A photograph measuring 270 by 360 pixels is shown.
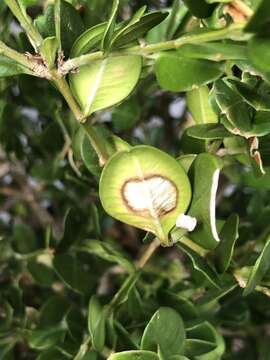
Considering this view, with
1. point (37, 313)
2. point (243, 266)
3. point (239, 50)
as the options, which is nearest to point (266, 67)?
point (239, 50)

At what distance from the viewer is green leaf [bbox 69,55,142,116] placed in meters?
0.41

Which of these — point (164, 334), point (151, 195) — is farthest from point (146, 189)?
point (164, 334)

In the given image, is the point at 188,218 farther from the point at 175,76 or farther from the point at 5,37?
the point at 5,37

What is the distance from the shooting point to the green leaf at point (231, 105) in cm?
41

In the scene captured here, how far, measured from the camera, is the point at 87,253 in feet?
2.17

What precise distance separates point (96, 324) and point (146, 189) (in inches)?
5.5

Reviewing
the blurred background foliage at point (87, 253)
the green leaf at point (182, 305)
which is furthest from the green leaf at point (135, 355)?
the green leaf at point (182, 305)

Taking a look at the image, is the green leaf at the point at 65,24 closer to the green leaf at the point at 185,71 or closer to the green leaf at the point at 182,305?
the green leaf at the point at 185,71

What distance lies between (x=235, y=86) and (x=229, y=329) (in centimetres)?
40

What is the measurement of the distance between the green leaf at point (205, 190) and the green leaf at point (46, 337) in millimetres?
204

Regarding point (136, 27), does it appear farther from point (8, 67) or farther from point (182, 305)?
point (182, 305)

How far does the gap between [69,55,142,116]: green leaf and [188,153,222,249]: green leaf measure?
6 centimetres

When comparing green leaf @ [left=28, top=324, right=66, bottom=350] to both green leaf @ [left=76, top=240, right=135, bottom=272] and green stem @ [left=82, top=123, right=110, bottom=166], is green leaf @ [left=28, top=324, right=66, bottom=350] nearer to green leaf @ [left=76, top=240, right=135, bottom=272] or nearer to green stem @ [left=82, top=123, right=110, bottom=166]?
green leaf @ [left=76, top=240, right=135, bottom=272]

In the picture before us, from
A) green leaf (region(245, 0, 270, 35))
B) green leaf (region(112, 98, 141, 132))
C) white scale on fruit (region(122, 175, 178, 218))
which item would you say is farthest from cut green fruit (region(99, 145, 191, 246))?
green leaf (region(112, 98, 141, 132))
